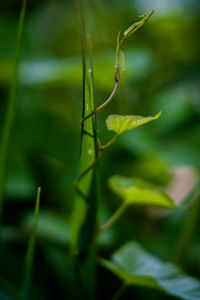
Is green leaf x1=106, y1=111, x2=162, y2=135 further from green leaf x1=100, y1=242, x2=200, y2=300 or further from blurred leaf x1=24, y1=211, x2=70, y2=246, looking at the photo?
blurred leaf x1=24, y1=211, x2=70, y2=246

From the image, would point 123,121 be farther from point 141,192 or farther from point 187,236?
point 187,236

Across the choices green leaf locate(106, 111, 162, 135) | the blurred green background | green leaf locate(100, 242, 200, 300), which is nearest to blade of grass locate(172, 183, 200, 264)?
the blurred green background

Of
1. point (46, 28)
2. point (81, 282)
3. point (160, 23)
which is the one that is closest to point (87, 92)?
point (81, 282)

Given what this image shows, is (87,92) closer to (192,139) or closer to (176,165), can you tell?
(176,165)

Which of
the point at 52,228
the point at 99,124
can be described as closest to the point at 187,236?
the point at 52,228

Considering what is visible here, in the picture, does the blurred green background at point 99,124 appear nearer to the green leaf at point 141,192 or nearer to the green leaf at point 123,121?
the green leaf at point 141,192
